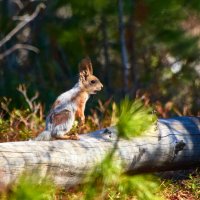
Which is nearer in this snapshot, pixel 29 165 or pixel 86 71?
pixel 29 165

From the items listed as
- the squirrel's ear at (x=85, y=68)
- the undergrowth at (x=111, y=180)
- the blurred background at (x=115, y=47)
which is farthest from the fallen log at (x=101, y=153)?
the blurred background at (x=115, y=47)

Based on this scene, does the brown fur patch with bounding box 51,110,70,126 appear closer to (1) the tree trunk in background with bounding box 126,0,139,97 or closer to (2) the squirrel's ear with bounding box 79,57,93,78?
(2) the squirrel's ear with bounding box 79,57,93,78

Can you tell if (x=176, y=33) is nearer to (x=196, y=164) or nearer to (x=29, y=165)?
(x=196, y=164)

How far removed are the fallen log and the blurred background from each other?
4212mm

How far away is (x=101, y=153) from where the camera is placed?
23.6 feet

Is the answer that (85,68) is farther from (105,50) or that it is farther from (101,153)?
(105,50)

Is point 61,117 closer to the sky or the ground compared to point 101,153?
closer to the sky

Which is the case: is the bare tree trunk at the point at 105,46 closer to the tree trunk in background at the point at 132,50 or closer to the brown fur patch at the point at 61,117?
the tree trunk in background at the point at 132,50

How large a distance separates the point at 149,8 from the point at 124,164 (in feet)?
17.4

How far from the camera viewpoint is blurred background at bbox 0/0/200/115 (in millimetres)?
12453

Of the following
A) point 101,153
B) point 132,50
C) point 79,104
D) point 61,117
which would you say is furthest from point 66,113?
point 132,50

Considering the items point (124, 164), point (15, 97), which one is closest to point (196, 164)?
point (124, 164)

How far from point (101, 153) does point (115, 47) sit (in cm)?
648

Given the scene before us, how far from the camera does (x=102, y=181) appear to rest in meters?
5.94
